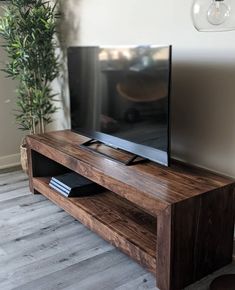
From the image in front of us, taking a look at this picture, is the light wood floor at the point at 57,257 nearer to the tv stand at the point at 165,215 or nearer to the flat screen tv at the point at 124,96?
the tv stand at the point at 165,215

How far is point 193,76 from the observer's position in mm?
2234

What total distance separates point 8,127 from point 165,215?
252cm

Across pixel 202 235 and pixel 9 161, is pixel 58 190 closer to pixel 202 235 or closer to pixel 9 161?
pixel 202 235

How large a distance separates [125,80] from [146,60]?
0.24 m

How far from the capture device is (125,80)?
226 centimetres

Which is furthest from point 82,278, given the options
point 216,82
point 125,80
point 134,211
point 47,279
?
point 216,82

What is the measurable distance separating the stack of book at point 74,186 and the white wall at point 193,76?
25.3 inches

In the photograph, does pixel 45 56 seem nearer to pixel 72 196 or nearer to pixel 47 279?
pixel 72 196

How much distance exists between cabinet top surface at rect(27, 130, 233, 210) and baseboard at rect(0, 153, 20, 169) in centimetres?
137

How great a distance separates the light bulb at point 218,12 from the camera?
1470 mm

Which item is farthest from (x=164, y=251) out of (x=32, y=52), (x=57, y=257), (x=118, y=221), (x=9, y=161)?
(x=9, y=161)

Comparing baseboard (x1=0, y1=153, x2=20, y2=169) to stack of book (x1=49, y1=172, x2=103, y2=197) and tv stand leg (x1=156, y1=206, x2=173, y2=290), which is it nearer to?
stack of book (x1=49, y1=172, x2=103, y2=197)

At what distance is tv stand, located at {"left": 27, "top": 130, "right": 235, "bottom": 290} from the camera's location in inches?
69.1

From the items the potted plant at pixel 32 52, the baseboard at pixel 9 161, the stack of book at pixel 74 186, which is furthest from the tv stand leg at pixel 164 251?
the baseboard at pixel 9 161
